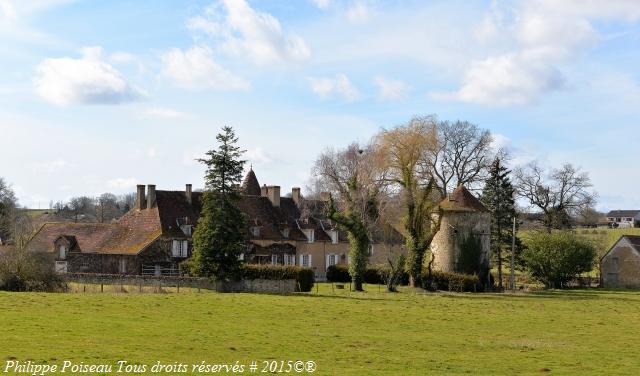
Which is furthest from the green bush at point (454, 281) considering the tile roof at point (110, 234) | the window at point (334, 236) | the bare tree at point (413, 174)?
the tile roof at point (110, 234)

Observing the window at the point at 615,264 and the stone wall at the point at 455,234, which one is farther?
the window at the point at 615,264

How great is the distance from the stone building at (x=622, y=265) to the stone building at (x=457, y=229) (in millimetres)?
16573

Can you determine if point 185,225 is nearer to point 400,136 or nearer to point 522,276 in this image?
point 400,136

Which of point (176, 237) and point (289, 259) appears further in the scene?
point (289, 259)

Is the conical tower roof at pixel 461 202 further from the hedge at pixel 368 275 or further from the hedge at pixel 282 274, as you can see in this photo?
the hedge at pixel 282 274

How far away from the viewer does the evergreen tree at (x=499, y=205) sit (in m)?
71.6

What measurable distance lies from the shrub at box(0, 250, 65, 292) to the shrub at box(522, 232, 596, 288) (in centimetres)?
4472

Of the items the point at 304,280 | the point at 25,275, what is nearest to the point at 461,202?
the point at 304,280

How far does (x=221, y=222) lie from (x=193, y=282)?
14.2ft

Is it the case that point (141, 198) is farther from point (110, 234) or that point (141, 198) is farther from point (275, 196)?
point (275, 196)

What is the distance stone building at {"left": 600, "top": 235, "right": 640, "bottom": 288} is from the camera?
7431cm

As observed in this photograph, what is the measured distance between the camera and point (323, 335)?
992 inches

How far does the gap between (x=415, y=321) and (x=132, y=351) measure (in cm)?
1523

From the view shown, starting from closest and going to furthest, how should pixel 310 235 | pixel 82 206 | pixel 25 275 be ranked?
pixel 25 275
pixel 310 235
pixel 82 206
